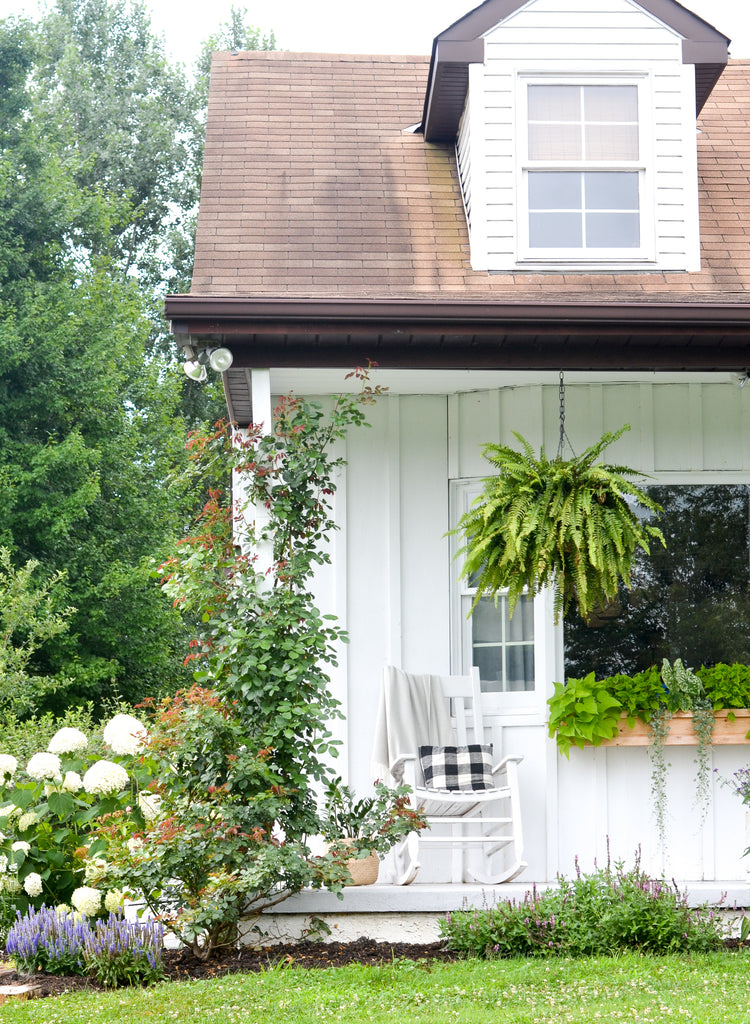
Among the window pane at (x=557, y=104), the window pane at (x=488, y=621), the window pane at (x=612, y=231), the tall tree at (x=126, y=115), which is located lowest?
the window pane at (x=488, y=621)

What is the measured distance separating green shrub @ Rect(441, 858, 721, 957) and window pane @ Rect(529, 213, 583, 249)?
11.8 feet

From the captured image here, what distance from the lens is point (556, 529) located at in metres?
5.38

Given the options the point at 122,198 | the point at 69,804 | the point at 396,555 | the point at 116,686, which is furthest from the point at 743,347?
the point at 122,198

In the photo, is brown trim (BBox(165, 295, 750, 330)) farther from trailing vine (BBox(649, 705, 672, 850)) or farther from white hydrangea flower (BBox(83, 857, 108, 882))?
white hydrangea flower (BBox(83, 857, 108, 882))

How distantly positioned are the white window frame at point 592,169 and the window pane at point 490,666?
7.23 ft

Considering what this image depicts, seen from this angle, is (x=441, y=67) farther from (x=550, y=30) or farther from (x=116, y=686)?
(x=116, y=686)

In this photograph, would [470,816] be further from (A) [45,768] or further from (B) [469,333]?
(B) [469,333]

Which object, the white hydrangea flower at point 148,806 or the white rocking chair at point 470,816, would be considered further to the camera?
the white rocking chair at point 470,816

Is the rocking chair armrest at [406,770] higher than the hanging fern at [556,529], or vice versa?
the hanging fern at [556,529]

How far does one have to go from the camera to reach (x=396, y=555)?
6.63 meters

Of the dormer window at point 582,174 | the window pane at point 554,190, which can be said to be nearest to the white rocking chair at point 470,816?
the dormer window at point 582,174

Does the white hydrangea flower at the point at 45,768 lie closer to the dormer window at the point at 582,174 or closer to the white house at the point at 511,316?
the white house at the point at 511,316

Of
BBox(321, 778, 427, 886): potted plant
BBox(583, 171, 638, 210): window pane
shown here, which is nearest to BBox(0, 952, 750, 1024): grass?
BBox(321, 778, 427, 886): potted plant

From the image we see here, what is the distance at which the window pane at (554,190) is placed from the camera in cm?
690
